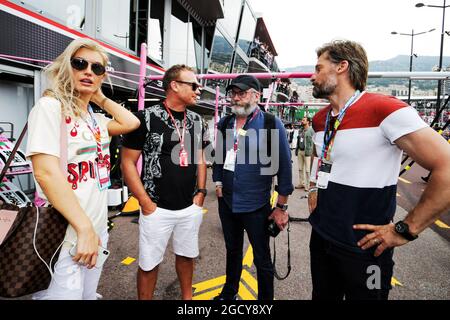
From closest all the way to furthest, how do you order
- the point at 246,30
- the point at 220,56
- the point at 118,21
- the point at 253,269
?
the point at 253,269 → the point at 118,21 → the point at 220,56 → the point at 246,30

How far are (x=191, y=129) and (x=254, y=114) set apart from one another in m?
0.64

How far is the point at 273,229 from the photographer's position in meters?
2.34

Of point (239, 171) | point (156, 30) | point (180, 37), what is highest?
point (180, 37)

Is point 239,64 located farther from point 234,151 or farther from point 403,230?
point 403,230

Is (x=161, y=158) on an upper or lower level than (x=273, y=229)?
upper

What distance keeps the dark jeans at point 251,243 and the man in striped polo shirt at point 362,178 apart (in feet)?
1.94

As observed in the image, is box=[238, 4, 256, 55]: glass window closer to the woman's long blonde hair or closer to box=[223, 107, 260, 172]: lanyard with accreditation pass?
box=[223, 107, 260, 172]: lanyard with accreditation pass

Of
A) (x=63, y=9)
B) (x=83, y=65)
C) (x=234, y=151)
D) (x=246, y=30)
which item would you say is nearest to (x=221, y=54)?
(x=246, y=30)

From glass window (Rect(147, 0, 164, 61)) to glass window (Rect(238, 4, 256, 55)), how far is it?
10680mm

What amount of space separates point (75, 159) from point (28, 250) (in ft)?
1.61

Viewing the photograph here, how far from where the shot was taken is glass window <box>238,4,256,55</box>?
63.9 feet

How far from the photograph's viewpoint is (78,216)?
1.28m

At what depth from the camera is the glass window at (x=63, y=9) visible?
4.90 meters
